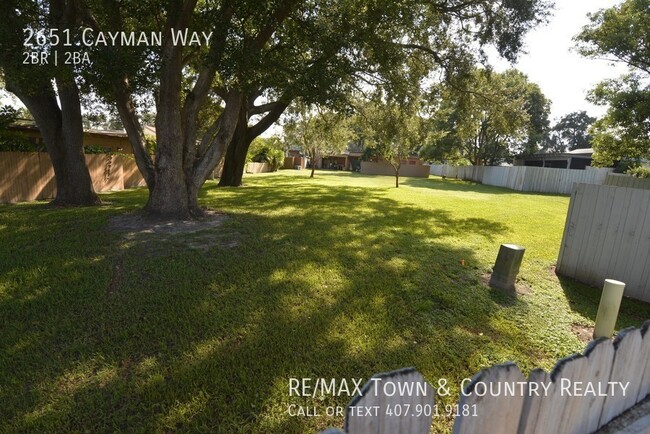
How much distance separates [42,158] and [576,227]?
1523 cm

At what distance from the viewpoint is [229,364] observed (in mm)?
2787

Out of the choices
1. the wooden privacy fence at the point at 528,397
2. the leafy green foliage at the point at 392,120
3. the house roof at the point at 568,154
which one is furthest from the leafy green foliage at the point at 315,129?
the house roof at the point at 568,154

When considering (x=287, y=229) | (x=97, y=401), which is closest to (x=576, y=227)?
(x=287, y=229)

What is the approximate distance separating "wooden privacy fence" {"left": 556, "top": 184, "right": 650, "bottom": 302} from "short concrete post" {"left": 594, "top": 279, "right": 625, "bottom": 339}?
75.2 inches

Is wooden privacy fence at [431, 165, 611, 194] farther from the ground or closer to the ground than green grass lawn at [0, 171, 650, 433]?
farther from the ground

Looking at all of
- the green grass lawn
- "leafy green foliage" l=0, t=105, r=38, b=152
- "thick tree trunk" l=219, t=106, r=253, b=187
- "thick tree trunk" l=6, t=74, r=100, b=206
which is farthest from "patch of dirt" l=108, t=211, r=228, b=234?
"thick tree trunk" l=219, t=106, r=253, b=187

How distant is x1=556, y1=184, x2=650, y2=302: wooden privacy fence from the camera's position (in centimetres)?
468

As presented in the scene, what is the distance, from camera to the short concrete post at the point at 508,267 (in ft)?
15.2

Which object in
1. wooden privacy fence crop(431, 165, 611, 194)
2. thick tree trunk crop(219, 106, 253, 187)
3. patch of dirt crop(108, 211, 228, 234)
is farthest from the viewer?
wooden privacy fence crop(431, 165, 611, 194)

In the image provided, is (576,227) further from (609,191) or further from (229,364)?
(229,364)

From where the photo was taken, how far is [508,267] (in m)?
4.69

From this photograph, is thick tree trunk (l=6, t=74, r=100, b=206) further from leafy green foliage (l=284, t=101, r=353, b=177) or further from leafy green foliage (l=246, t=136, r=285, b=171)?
leafy green foliage (l=246, t=136, r=285, b=171)

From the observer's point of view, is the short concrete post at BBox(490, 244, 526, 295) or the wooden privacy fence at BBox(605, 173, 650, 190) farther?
the wooden privacy fence at BBox(605, 173, 650, 190)

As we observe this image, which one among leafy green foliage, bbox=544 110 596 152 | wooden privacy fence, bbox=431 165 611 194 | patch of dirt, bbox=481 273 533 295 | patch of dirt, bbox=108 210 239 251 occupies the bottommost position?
patch of dirt, bbox=481 273 533 295
